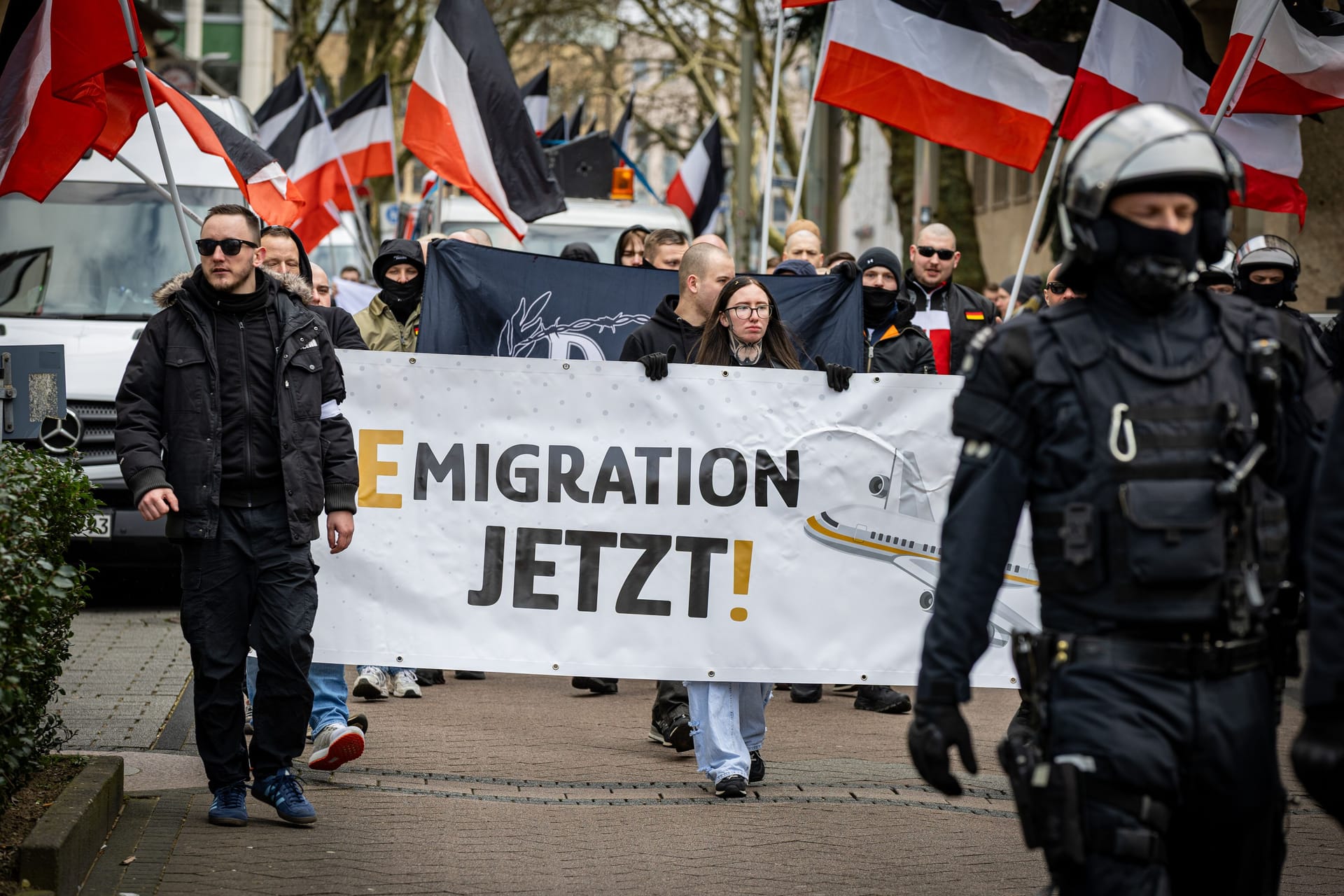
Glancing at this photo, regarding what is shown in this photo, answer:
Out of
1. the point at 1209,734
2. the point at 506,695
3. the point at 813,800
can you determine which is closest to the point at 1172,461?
the point at 1209,734

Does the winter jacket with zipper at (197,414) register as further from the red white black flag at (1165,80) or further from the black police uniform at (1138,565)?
the red white black flag at (1165,80)

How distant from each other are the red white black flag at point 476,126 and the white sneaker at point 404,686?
3.26m

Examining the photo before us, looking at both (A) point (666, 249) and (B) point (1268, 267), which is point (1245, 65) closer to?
(B) point (1268, 267)

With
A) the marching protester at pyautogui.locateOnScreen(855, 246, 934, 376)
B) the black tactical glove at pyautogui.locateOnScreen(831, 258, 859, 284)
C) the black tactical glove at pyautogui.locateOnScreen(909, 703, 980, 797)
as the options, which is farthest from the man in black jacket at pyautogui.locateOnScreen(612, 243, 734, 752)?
the black tactical glove at pyautogui.locateOnScreen(909, 703, 980, 797)

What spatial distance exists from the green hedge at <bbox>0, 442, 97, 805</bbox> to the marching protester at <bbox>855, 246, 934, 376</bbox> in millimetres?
4051

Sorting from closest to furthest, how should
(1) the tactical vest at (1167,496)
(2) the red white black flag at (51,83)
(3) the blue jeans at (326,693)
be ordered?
(1) the tactical vest at (1167,496)
(3) the blue jeans at (326,693)
(2) the red white black flag at (51,83)

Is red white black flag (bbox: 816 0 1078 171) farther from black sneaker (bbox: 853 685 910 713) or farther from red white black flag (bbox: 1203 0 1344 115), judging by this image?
black sneaker (bbox: 853 685 910 713)

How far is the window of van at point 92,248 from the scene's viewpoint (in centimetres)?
1205

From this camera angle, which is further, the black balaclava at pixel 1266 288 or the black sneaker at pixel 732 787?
the black balaclava at pixel 1266 288

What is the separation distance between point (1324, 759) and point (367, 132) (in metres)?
15.1

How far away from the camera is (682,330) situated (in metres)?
8.01

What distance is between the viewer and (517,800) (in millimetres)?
6797

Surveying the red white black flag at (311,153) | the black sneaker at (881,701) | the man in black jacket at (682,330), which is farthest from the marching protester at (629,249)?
the red white black flag at (311,153)

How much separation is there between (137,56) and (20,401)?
3.09 meters
